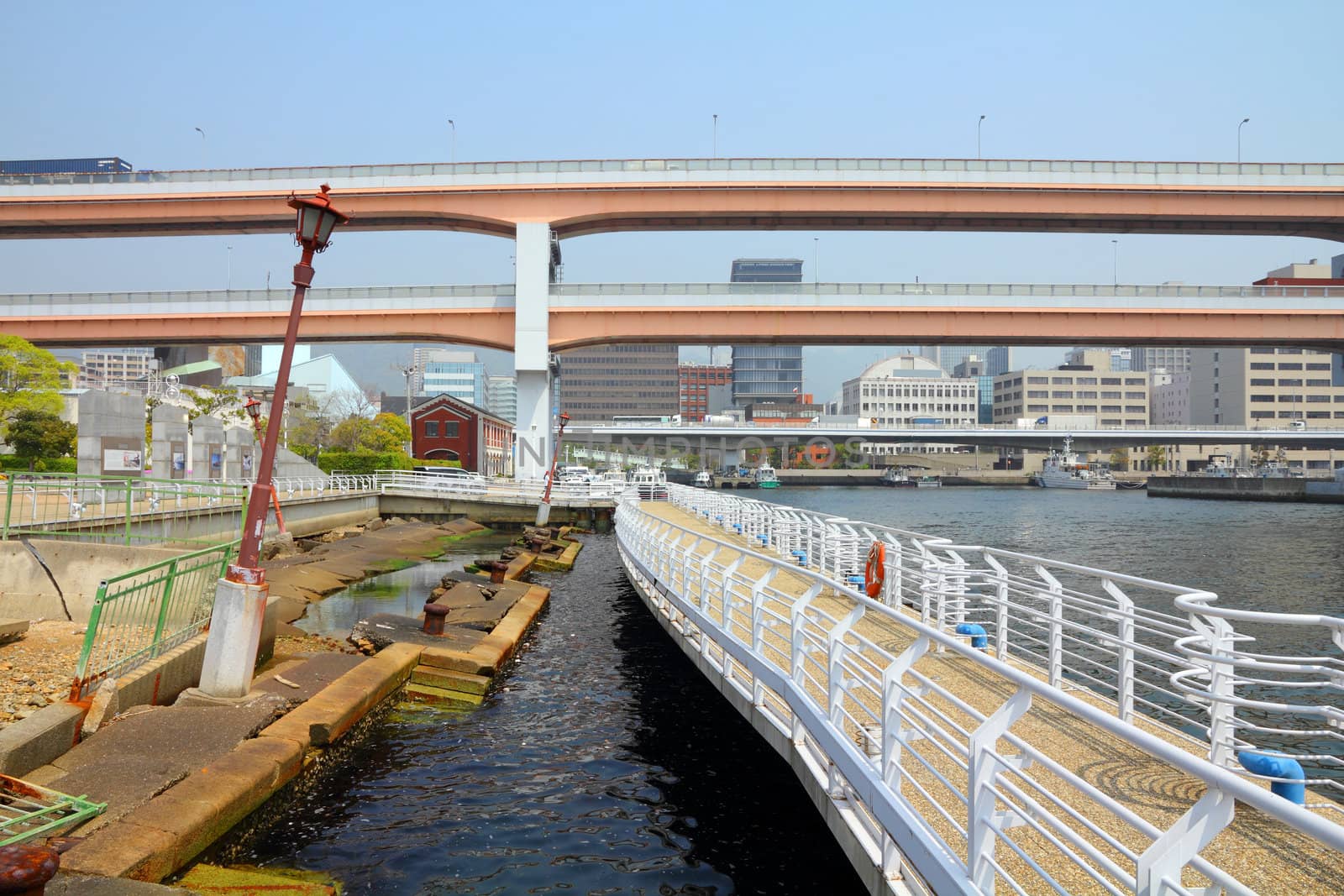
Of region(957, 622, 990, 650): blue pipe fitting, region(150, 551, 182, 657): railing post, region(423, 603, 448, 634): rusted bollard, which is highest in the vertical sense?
region(150, 551, 182, 657): railing post

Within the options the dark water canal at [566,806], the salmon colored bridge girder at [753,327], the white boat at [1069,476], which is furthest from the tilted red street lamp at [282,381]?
the white boat at [1069,476]

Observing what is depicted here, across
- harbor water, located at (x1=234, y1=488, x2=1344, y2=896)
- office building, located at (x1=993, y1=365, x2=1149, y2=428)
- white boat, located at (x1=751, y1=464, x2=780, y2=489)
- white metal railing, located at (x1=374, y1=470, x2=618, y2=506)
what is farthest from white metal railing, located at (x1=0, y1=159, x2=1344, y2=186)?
office building, located at (x1=993, y1=365, x2=1149, y2=428)

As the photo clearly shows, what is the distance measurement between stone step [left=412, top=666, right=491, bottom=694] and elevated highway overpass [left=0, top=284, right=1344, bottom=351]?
102 feet

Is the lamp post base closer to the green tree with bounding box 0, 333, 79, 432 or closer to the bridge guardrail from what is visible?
the bridge guardrail

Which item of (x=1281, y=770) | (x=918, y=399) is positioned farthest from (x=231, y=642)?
(x=918, y=399)

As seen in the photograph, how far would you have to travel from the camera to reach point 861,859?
6035 mm

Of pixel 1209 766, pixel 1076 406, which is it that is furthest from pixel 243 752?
pixel 1076 406

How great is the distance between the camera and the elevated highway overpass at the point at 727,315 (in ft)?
135

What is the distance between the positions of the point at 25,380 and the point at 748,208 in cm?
3383

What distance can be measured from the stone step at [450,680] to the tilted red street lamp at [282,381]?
125 inches

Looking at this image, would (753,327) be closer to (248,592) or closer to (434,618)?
(434,618)

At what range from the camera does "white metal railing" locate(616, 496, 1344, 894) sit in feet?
11.0

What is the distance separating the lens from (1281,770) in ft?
18.4

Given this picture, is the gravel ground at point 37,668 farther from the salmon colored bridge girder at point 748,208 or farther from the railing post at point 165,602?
the salmon colored bridge girder at point 748,208
